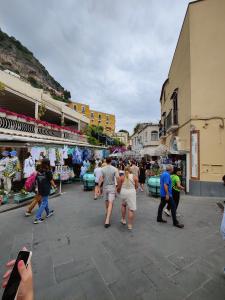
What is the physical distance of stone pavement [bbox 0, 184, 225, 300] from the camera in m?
2.35

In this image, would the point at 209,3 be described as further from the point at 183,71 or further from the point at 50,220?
the point at 50,220

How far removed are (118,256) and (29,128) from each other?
31.8ft

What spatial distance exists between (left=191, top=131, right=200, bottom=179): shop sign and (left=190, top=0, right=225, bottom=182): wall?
0.65 feet

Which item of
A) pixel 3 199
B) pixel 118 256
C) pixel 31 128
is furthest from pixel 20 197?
pixel 31 128

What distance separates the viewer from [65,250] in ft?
10.8

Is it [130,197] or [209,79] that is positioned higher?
[209,79]

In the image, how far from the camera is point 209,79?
26.9ft

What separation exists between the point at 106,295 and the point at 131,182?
7.91ft

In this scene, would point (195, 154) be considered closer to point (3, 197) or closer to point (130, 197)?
point (130, 197)

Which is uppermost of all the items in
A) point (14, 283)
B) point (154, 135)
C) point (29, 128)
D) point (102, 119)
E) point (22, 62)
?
point (22, 62)

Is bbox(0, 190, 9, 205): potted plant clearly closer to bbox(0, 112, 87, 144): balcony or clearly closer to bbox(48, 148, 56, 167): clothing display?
bbox(48, 148, 56, 167): clothing display

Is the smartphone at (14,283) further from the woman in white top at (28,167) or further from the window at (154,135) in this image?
the window at (154,135)

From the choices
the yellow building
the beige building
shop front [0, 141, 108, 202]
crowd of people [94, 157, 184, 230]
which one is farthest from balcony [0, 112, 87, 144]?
the yellow building

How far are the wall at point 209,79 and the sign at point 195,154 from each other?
0.20 metres
